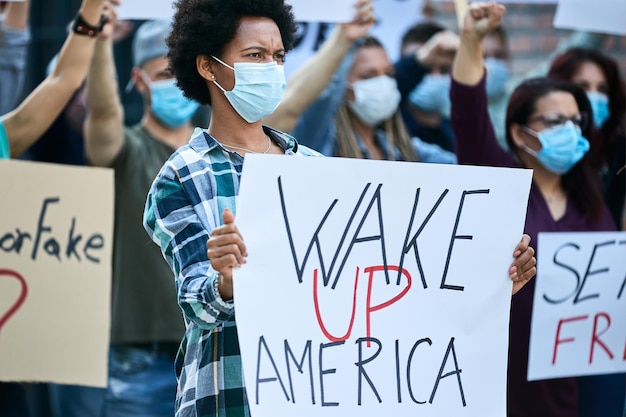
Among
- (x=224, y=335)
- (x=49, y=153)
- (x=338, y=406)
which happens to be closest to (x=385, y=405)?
(x=338, y=406)

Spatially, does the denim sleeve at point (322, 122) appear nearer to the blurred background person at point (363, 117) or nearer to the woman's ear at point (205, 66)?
the blurred background person at point (363, 117)

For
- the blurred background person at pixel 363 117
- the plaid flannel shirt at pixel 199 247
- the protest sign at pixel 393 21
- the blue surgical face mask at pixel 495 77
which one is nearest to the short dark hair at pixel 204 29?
the plaid flannel shirt at pixel 199 247

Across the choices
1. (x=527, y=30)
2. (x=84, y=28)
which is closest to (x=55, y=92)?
(x=84, y=28)

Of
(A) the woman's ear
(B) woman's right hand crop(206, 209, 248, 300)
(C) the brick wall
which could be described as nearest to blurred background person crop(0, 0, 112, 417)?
(A) the woman's ear

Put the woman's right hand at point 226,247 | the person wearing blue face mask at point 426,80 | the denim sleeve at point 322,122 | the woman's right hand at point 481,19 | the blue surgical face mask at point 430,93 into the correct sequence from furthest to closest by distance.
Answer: the blue surgical face mask at point 430,93 < the person wearing blue face mask at point 426,80 < the denim sleeve at point 322,122 < the woman's right hand at point 481,19 < the woman's right hand at point 226,247

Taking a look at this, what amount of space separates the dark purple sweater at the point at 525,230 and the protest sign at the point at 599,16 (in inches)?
27.8

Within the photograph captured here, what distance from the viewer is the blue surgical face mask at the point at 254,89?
8.46 feet

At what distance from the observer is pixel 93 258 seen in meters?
4.03

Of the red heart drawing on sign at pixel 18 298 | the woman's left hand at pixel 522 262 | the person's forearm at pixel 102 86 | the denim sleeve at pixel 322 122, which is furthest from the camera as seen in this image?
the denim sleeve at pixel 322 122

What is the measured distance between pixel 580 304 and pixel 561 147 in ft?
1.84

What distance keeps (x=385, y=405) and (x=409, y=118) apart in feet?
11.2

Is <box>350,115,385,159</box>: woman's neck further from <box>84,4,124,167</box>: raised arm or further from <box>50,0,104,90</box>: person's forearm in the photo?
<box>50,0,104,90</box>: person's forearm

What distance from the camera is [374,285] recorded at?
245 centimetres

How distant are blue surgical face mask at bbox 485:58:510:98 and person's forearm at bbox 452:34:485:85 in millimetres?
2010
